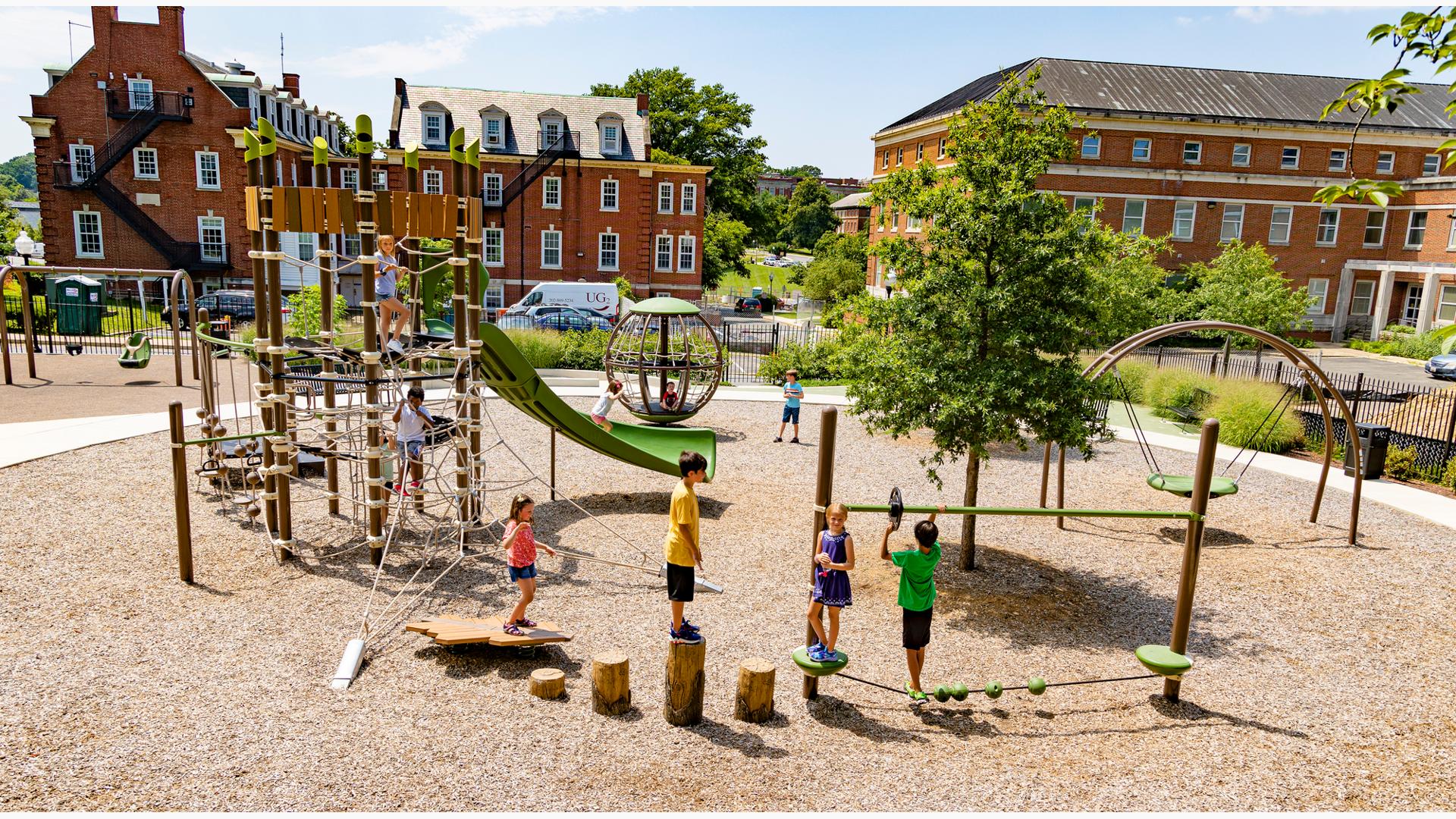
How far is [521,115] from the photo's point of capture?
44.8m

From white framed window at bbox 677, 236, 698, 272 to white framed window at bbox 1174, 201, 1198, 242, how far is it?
24884 millimetres

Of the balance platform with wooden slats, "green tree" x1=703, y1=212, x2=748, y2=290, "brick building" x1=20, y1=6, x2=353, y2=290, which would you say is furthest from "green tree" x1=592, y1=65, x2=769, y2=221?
the balance platform with wooden slats

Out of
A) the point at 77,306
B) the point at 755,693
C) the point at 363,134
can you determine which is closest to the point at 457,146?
the point at 363,134

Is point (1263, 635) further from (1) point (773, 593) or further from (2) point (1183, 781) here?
(1) point (773, 593)

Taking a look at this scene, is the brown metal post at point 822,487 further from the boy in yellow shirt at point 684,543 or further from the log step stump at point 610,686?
the log step stump at point 610,686

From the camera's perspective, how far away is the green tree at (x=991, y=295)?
10227mm

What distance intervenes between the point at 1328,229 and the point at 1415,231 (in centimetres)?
430

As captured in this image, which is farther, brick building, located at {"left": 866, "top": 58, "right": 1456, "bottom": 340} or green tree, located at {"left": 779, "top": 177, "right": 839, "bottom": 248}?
green tree, located at {"left": 779, "top": 177, "right": 839, "bottom": 248}

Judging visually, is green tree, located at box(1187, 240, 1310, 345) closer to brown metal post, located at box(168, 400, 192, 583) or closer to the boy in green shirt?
the boy in green shirt

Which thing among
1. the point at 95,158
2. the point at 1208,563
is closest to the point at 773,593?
the point at 1208,563

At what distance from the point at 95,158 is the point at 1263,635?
46.9 meters

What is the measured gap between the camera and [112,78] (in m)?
39.8

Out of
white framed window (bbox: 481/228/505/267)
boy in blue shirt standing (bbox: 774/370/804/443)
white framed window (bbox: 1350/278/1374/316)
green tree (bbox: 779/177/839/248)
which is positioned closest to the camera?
boy in blue shirt standing (bbox: 774/370/804/443)

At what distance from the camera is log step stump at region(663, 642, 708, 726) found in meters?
7.00
